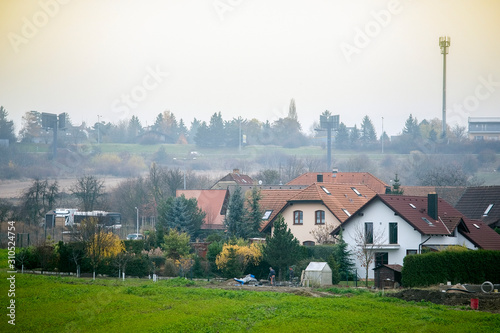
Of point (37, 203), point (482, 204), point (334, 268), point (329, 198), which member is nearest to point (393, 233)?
point (334, 268)

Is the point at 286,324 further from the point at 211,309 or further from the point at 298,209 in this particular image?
the point at 298,209

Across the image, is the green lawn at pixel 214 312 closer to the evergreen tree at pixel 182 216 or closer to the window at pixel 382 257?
the window at pixel 382 257

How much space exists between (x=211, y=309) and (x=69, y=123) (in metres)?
159

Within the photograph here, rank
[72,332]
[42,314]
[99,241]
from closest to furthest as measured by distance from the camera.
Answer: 1. [72,332]
2. [42,314]
3. [99,241]

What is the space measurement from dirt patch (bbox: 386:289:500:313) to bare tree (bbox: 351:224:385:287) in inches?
474

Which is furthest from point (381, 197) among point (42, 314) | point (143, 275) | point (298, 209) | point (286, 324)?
point (42, 314)

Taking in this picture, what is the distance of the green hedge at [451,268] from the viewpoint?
3931cm

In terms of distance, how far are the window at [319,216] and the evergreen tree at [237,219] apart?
5.06 metres

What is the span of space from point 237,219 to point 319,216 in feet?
20.1

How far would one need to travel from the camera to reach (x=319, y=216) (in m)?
56.3

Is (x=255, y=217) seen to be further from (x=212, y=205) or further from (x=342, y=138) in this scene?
(x=342, y=138)

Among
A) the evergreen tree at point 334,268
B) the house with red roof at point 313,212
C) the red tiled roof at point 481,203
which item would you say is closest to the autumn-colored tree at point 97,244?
the evergreen tree at point 334,268

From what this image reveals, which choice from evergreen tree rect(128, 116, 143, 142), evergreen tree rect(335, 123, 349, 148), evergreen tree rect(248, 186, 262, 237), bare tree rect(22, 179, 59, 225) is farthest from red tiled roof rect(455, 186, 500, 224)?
evergreen tree rect(128, 116, 143, 142)

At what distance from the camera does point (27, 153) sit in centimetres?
→ 14400
